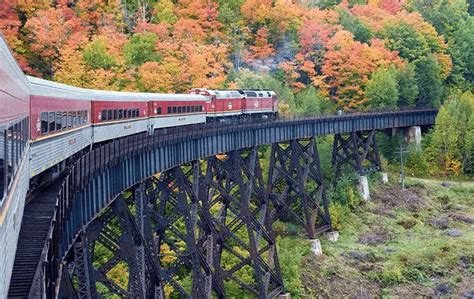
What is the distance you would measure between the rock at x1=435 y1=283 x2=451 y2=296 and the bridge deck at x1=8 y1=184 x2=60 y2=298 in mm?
22792

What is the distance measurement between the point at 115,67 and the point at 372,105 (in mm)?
22050

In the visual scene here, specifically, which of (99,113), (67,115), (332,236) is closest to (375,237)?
(332,236)

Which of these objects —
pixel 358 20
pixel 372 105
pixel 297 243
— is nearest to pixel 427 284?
pixel 297 243

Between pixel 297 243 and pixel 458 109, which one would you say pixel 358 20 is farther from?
pixel 297 243

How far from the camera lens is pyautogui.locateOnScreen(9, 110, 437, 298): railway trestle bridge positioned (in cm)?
1116

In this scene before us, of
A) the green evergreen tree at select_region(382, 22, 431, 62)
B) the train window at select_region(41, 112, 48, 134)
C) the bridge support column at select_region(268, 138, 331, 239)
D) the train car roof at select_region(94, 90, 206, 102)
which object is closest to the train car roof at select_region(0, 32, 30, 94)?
the train window at select_region(41, 112, 48, 134)

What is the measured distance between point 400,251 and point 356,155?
941 centimetres

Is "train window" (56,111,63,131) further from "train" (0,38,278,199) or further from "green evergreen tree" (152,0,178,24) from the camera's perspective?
"green evergreen tree" (152,0,178,24)

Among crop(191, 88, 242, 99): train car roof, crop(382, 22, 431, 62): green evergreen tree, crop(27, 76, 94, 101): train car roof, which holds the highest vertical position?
crop(382, 22, 431, 62): green evergreen tree

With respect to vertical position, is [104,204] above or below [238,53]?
below

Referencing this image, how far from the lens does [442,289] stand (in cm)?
3083

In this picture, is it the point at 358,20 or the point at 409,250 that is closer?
the point at 409,250

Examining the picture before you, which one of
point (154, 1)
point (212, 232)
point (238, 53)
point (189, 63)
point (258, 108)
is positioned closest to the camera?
point (212, 232)

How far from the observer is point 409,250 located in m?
35.0
